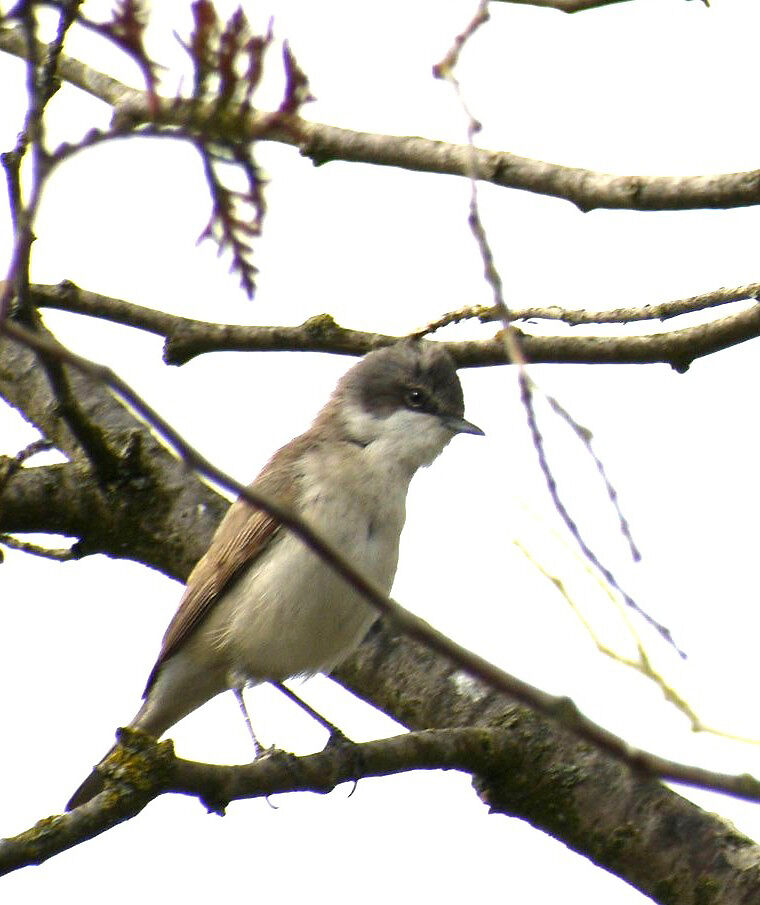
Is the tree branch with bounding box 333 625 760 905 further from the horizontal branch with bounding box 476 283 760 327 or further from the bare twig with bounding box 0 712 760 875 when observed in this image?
the horizontal branch with bounding box 476 283 760 327

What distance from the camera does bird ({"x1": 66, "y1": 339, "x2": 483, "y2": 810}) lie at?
5.77 metres

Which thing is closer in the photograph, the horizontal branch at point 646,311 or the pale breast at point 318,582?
the horizontal branch at point 646,311

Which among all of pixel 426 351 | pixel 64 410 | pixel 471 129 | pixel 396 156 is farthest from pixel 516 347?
pixel 426 351

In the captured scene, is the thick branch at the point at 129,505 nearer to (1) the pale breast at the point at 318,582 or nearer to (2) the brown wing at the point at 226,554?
(2) the brown wing at the point at 226,554

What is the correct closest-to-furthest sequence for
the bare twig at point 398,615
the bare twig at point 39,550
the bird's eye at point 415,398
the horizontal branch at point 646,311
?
1. the bare twig at point 398,615
2. the horizontal branch at point 646,311
3. the bare twig at point 39,550
4. the bird's eye at point 415,398

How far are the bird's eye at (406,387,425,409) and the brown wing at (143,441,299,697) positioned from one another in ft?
2.22

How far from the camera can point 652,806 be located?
4891 millimetres

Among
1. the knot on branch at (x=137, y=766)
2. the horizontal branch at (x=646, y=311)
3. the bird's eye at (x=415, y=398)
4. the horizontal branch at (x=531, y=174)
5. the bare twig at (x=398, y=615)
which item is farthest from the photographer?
the bird's eye at (x=415, y=398)

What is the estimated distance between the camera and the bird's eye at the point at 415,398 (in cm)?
659

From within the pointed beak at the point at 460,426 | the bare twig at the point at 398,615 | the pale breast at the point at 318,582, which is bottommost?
the bare twig at the point at 398,615

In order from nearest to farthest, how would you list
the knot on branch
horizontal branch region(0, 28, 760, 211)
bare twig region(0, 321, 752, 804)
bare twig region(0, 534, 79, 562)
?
bare twig region(0, 321, 752, 804), the knot on branch, horizontal branch region(0, 28, 760, 211), bare twig region(0, 534, 79, 562)

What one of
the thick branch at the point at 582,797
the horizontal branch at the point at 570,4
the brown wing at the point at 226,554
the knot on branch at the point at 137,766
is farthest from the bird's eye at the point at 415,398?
the horizontal branch at the point at 570,4

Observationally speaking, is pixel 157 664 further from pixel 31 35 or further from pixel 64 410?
pixel 31 35

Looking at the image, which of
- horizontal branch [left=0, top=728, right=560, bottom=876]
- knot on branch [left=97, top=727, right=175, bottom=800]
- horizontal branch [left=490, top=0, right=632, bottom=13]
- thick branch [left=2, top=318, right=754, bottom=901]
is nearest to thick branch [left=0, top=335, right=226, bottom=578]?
horizontal branch [left=0, top=728, right=560, bottom=876]
